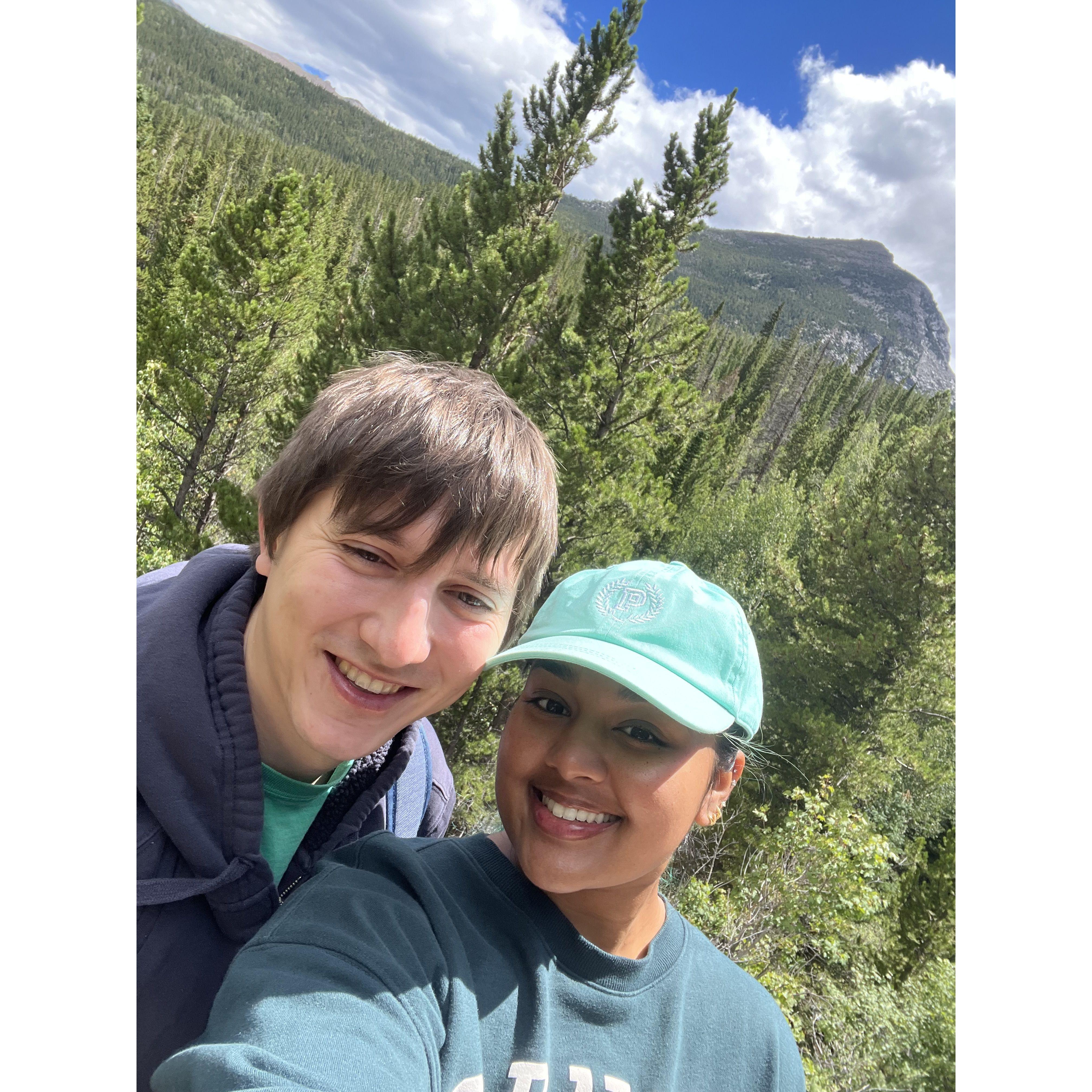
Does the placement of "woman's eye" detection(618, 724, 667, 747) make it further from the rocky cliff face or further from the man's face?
the rocky cliff face

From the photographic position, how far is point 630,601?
1545 millimetres

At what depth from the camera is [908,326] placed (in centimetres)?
19125

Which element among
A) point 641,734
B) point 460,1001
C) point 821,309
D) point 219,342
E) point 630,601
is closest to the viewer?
point 460,1001

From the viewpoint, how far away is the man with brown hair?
4.18 feet

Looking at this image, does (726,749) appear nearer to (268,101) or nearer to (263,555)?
(263,555)

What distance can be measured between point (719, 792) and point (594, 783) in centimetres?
40

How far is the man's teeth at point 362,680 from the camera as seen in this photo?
4.82ft

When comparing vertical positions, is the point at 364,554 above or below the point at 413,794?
above

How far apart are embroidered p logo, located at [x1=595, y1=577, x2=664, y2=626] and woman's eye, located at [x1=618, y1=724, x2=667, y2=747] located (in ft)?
0.70

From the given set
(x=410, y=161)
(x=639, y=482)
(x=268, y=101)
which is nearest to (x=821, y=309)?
(x=410, y=161)

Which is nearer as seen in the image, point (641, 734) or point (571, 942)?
point (571, 942)

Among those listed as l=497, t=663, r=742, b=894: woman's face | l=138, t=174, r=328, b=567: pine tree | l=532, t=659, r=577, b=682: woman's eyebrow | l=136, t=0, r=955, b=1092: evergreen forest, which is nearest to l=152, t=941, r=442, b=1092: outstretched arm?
l=497, t=663, r=742, b=894: woman's face
